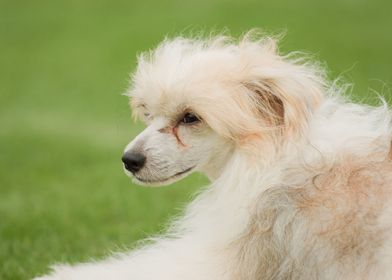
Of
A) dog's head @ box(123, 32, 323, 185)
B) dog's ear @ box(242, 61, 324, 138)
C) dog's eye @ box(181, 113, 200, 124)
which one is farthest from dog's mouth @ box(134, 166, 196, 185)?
dog's ear @ box(242, 61, 324, 138)

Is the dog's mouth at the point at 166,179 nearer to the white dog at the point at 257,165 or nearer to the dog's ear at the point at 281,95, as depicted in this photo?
the white dog at the point at 257,165

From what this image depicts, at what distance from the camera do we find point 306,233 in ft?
10.6

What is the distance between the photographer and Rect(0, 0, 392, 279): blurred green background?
615 centimetres

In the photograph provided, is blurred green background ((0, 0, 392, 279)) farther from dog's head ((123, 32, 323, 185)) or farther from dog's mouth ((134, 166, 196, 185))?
dog's mouth ((134, 166, 196, 185))

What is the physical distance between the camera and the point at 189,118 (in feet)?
12.7

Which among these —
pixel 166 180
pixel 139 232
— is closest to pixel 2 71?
pixel 139 232

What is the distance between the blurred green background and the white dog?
744 millimetres

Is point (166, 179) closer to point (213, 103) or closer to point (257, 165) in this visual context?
point (213, 103)

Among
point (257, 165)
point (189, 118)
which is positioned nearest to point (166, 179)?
point (189, 118)

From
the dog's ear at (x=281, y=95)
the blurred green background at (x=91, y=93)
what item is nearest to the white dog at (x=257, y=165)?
the dog's ear at (x=281, y=95)

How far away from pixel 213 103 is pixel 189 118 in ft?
0.78

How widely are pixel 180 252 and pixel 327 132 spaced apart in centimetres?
92

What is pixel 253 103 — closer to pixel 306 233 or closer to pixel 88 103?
pixel 306 233

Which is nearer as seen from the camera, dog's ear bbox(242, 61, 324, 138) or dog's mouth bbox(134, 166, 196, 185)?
dog's ear bbox(242, 61, 324, 138)
